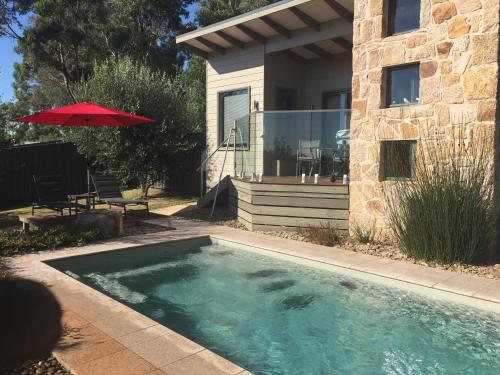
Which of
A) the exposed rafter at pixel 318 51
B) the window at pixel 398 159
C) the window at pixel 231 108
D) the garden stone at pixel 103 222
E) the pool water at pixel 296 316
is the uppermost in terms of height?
the exposed rafter at pixel 318 51

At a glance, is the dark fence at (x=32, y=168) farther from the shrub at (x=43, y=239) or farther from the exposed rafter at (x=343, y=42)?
the exposed rafter at (x=343, y=42)

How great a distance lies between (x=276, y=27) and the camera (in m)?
11.0

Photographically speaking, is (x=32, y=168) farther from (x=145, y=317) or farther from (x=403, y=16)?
(x=403, y=16)

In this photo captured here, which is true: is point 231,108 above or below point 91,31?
below

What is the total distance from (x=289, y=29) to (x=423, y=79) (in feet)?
17.6

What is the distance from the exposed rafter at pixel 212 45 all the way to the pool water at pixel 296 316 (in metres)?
7.92

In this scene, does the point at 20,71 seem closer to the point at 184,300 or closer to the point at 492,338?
the point at 184,300

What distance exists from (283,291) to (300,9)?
723 centimetres

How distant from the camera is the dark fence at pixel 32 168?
13297 mm

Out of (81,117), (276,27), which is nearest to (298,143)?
(276,27)

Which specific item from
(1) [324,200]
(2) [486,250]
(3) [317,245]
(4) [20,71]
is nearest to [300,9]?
(1) [324,200]

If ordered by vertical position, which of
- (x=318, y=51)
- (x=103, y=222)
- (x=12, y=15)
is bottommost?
(x=103, y=222)

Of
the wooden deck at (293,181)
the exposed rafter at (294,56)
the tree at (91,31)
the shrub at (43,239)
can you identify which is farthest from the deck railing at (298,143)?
the tree at (91,31)

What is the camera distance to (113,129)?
508 inches
